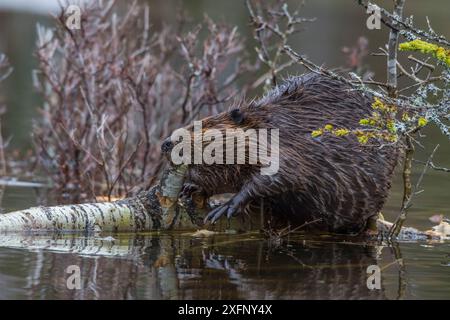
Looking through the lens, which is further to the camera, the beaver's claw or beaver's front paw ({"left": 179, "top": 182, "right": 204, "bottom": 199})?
beaver's front paw ({"left": 179, "top": 182, "right": 204, "bottom": 199})

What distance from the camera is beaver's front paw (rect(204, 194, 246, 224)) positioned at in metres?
4.51

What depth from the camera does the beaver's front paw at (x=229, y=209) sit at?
451 cm

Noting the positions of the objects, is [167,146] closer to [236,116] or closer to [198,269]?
[236,116]

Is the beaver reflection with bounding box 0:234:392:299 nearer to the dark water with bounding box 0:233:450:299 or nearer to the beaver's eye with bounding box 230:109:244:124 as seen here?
the dark water with bounding box 0:233:450:299

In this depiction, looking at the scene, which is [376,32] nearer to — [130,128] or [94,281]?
[130,128]

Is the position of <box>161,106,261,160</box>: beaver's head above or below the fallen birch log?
above

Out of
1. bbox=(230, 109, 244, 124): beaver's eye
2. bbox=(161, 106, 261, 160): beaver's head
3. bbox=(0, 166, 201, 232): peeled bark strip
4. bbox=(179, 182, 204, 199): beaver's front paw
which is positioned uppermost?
bbox=(230, 109, 244, 124): beaver's eye

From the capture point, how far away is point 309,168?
464 cm

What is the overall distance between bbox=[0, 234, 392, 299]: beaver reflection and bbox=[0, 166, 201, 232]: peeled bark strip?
12 centimetres

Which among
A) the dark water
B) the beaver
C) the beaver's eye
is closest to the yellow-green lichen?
the beaver

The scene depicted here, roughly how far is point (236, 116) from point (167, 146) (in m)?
0.40


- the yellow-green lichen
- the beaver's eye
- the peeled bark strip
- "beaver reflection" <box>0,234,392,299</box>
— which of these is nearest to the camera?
"beaver reflection" <box>0,234,392,299</box>

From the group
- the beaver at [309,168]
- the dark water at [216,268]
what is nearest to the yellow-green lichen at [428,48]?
the beaver at [309,168]

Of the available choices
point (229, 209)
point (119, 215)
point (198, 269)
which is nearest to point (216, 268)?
point (198, 269)
